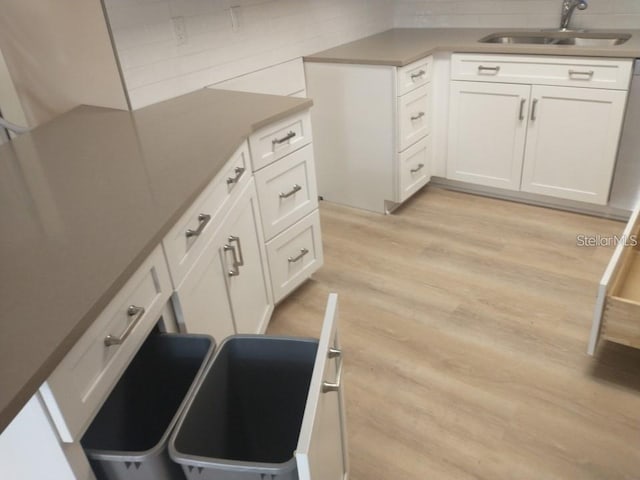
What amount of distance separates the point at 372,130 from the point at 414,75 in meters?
0.37

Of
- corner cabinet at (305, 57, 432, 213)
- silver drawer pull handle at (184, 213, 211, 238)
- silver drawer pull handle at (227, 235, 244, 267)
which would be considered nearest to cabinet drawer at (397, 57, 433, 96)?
corner cabinet at (305, 57, 432, 213)

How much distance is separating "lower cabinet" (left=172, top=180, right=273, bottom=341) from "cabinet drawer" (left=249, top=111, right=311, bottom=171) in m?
0.12

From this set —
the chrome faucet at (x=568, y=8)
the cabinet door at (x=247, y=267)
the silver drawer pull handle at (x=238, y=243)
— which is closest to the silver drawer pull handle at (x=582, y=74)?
the chrome faucet at (x=568, y=8)

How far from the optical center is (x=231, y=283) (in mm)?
1694

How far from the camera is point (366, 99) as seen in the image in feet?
9.39

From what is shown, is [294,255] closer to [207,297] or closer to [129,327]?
[207,297]

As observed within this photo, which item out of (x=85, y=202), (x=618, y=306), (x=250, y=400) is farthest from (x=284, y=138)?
(x=618, y=306)

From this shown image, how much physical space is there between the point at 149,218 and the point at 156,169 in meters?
0.32

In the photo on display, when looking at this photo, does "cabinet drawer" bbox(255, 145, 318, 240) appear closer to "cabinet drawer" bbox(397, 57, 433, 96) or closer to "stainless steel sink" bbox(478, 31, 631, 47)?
"cabinet drawer" bbox(397, 57, 433, 96)

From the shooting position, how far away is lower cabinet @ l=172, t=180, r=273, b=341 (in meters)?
1.39

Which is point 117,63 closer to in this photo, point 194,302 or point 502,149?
point 194,302

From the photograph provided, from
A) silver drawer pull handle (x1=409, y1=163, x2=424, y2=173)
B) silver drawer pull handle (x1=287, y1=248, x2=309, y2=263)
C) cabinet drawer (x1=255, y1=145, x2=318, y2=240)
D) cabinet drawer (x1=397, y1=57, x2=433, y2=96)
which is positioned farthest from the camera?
silver drawer pull handle (x1=409, y1=163, x2=424, y2=173)

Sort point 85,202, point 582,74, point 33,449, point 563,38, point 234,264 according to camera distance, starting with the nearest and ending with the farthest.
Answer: point 33,449 → point 85,202 → point 234,264 → point 582,74 → point 563,38

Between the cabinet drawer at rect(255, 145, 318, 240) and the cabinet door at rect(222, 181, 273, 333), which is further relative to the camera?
the cabinet drawer at rect(255, 145, 318, 240)
